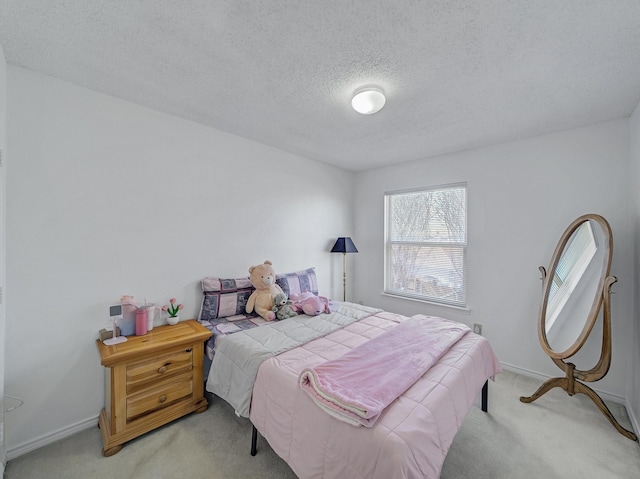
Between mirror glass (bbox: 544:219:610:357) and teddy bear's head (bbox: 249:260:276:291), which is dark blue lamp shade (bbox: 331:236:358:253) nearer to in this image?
teddy bear's head (bbox: 249:260:276:291)

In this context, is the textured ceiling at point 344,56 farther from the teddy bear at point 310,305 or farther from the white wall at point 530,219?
the teddy bear at point 310,305

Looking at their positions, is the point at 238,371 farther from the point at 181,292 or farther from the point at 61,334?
the point at 61,334

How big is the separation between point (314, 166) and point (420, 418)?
3.04 m

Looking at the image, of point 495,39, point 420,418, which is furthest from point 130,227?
point 495,39

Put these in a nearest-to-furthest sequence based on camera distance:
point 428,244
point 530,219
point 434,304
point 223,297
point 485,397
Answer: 1. point 485,397
2. point 223,297
3. point 530,219
4. point 434,304
5. point 428,244

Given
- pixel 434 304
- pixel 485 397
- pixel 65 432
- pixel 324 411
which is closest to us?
pixel 324 411

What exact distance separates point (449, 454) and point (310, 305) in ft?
4.91

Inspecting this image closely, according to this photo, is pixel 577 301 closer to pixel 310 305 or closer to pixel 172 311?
pixel 310 305

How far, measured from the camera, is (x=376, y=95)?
5.85ft

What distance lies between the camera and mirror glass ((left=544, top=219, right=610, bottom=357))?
2021 mm

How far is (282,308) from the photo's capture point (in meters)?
2.56

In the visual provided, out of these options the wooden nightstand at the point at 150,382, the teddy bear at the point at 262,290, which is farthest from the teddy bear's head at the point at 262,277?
the wooden nightstand at the point at 150,382

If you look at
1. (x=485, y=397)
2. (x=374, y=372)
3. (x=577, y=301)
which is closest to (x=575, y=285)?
(x=577, y=301)

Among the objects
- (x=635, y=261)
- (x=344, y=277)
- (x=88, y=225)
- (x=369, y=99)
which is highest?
(x=369, y=99)
